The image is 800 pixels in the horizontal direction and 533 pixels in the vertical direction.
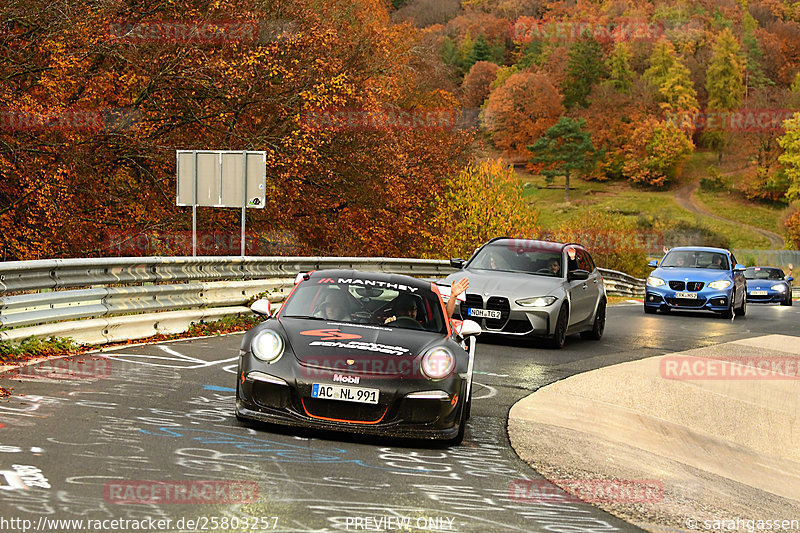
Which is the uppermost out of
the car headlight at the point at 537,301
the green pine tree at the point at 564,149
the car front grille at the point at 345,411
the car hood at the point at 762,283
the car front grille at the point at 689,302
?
the green pine tree at the point at 564,149

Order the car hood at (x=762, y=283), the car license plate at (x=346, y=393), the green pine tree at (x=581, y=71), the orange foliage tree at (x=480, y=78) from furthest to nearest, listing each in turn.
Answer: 1. the green pine tree at (x=581, y=71)
2. the orange foliage tree at (x=480, y=78)
3. the car hood at (x=762, y=283)
4. the car license plate at (x=346, y=393)

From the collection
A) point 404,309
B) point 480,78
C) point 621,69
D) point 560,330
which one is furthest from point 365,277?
point 621,69

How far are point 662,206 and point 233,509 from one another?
453 ft

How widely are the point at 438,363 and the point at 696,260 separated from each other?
19.2 metres

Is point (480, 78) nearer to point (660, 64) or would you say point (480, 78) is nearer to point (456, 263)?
point (660, 64)

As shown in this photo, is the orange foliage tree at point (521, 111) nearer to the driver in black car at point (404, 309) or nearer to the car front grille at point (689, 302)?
the car front grille at point (689, 302)

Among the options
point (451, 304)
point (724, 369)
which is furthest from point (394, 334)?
point (724, 369)

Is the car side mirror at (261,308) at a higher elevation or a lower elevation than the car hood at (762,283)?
higher

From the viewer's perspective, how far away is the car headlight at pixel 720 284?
24.0m

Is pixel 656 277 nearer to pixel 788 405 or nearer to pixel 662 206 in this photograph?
A: pixel 788 405

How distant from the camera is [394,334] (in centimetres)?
823

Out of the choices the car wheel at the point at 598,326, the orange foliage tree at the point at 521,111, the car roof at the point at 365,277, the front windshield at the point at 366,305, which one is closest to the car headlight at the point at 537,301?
the car wheel at the point at 598,326

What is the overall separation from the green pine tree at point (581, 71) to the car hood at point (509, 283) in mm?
173543

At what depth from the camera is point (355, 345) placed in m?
7.80
